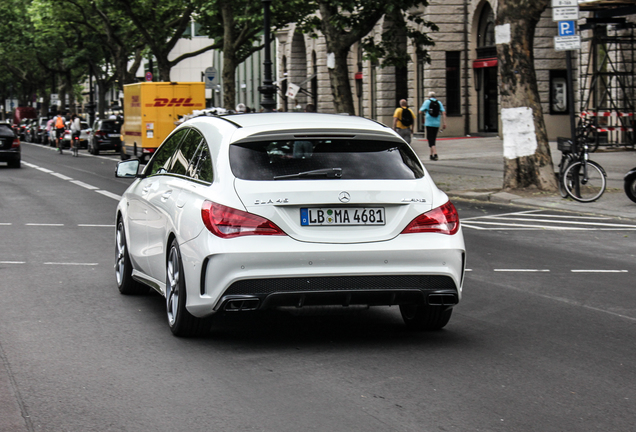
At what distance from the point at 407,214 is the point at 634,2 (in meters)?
22.4

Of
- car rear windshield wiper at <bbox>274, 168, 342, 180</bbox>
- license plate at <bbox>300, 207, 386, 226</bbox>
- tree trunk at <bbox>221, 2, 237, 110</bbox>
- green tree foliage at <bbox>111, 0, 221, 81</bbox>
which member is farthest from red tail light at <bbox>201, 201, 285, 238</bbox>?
green tree foliage at <bbox>111, 0, 221, 81</bbox>

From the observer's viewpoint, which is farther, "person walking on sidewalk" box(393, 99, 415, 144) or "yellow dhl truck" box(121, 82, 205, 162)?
"yellow dhl truck" box(121, 82, 205, 162)

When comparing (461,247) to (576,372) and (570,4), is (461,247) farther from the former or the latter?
(570,4)

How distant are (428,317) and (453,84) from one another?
34.7 metres

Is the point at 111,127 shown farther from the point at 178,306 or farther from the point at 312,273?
the point at 312,273

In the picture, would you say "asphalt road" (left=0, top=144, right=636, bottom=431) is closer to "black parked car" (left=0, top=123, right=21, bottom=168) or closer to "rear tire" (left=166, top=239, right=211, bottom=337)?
"rear tire" (left=166, top=239, right=211, bottom=337)

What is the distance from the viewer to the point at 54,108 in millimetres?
88250

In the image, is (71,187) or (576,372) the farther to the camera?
(71,187)

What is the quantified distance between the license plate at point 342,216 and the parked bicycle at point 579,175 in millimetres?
10877

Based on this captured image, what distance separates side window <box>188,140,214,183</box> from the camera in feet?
21.4

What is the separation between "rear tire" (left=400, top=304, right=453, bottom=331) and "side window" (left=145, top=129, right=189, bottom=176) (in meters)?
2.15

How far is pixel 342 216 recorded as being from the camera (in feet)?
20.4

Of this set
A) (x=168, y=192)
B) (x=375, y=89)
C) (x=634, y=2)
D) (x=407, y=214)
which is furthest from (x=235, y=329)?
(x=375, y=89)

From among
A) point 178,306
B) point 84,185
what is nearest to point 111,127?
point 84,185
